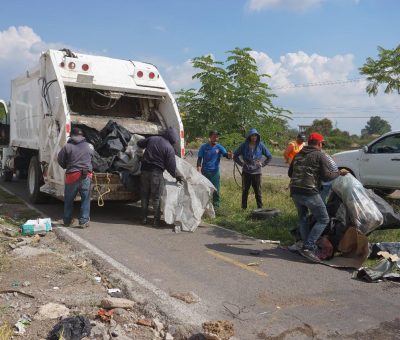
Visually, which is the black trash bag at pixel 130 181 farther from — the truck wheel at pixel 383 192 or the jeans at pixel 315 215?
the truck wheel at pixel 383 192

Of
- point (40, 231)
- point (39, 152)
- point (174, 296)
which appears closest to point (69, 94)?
point (39, 152)

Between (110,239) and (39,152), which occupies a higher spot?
(39,152)

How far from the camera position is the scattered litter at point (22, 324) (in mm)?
3768

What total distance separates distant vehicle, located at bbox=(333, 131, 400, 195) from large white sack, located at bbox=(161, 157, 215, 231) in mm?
4517

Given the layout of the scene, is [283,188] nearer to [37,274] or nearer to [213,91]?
[213,91]

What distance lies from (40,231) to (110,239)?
3.58ft

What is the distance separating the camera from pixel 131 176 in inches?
332

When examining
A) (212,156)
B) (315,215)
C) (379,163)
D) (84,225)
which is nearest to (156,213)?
(84,225)

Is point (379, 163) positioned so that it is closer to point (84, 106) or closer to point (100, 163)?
point (100, 163)

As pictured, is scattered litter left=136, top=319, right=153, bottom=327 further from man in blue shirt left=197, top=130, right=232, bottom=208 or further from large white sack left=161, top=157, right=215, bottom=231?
man in blue shirt left=197, top=130, right=232, bottom=208

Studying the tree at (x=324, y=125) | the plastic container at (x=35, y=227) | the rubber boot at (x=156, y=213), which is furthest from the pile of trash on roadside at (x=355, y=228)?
the tree at (x=324, y=125)

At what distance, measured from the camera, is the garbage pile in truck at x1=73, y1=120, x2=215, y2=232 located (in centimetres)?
801

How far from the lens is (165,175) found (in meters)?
8.38

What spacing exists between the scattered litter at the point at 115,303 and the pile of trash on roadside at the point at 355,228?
2741 millimetres
